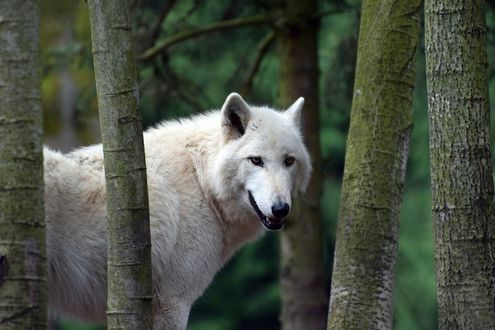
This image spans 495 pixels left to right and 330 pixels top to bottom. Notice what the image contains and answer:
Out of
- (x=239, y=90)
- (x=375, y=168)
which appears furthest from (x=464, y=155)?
(x=239, y=90)

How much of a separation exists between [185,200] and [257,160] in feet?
1.82

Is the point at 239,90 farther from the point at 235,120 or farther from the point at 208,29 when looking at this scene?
the point at 235,120

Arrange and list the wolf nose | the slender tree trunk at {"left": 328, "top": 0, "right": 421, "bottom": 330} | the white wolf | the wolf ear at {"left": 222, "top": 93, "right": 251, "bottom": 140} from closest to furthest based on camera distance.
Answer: the slender tree trunk at {"left": 328, "top": 0, "right": 421, "bottom": 330}
the white wolf
the wolf nose
the wolf ear at {"left": 222, "top": 93, "right": 251, "bottom": 140}

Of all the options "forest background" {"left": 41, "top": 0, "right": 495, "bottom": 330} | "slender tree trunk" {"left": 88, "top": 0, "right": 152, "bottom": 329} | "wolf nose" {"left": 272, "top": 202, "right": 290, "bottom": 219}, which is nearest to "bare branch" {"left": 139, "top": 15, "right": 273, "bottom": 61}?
"forest background" {"left": 41, "top": 0, "right": 495, "bottom": 330}

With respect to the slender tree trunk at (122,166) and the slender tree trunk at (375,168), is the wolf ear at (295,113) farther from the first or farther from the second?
the slender tree trunk at (122,166)

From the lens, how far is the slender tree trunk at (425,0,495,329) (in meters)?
4.55

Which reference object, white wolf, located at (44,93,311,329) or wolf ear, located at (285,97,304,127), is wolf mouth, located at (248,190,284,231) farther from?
wolf ear, located at (285,97,304,127)

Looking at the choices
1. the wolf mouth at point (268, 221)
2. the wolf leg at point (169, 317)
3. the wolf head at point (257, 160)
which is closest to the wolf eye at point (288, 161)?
the wolf head at point (257, 160)

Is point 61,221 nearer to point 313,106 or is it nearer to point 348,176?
point 348,176

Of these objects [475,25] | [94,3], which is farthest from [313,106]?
[94,3]

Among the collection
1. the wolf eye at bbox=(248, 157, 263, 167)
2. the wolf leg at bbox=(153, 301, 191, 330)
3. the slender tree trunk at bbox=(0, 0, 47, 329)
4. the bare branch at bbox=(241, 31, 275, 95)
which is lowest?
the wolf leg at bbox=(153, 301, 191, 330)

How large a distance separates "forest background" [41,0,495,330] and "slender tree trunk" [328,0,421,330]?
169 cm

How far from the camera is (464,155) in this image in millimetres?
4551

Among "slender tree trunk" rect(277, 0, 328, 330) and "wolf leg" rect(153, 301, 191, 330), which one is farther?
"slender tree trunk" rect(277, 0, 328, 330)
